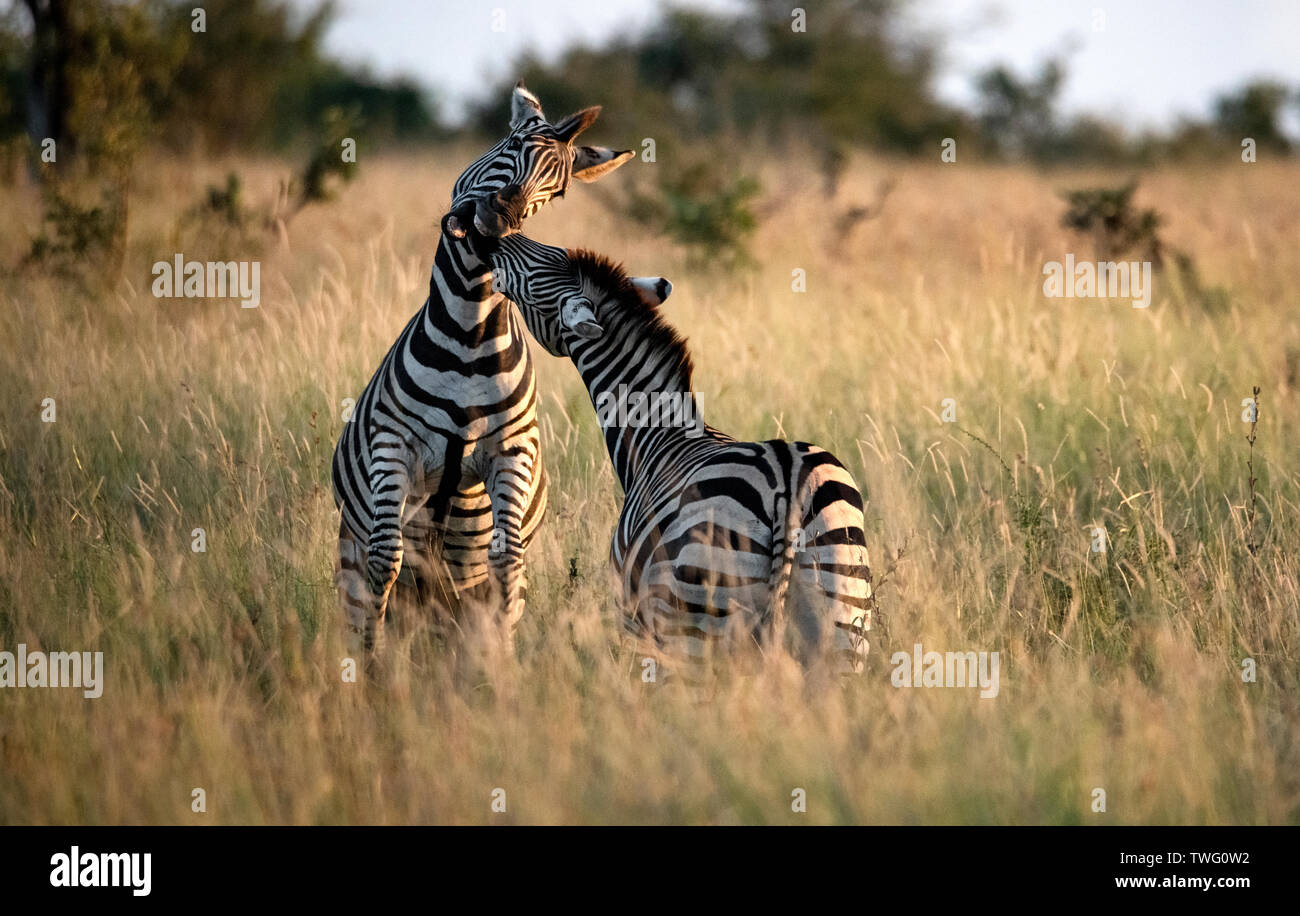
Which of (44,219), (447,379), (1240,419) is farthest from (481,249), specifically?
(44,219)

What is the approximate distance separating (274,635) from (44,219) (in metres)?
6.27

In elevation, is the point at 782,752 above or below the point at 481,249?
below

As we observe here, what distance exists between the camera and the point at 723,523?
12.2 feet

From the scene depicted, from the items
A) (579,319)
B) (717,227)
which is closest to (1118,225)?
(717,227)

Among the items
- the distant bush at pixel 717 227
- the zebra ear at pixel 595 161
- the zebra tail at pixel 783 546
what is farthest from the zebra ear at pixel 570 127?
the distant bush at pixel 717 227

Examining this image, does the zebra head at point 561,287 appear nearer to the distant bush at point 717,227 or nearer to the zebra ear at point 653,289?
the zebra ear at point 653,289

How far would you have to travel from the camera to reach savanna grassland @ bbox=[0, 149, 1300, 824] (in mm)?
3535

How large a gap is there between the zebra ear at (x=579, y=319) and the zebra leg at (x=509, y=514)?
45cm

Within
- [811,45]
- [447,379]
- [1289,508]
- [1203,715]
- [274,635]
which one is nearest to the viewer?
[1203,715]

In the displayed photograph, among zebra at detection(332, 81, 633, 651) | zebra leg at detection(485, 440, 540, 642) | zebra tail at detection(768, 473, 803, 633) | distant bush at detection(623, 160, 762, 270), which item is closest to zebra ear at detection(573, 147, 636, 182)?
zebra at detection(332, 81, 633, 651)

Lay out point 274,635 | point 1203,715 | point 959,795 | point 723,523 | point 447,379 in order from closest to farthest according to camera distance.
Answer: point 959,795 → point 723,523 → point 1203,715 → point 447,379 → point 274,635

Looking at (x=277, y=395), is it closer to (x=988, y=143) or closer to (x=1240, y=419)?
(x=1240, y=419)

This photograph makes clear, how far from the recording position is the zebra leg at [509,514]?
4.25 metres

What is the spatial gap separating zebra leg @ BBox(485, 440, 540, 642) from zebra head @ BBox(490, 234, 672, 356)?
46 centimetres
